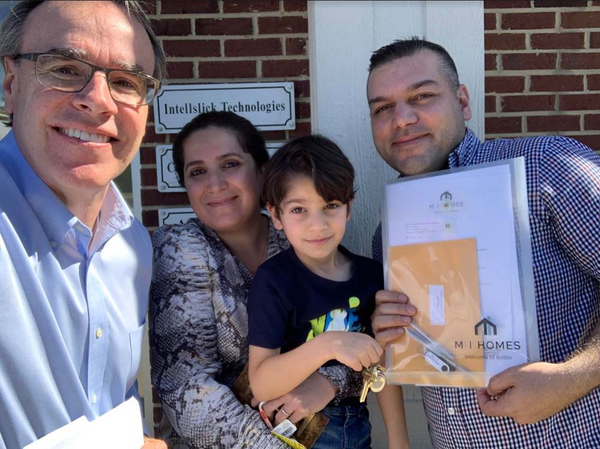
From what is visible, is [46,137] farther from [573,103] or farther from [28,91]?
[573,103]

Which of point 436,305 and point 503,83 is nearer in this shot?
point 436,305

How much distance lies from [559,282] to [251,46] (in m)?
1.99

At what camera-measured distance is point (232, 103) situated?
3098 mm

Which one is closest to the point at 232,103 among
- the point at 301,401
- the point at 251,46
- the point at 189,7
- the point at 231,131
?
the point at 251,46

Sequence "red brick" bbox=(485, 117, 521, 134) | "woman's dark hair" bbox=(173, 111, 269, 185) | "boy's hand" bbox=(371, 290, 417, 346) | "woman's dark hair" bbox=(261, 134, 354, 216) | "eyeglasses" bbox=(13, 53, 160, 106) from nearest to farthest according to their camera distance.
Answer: "eyeglasses" bbox=(13, 53, 160, 106) < "boy's hand" bbox=(371, 290, 417, 346) < "woman's dark hair" bbox=(261, 134, 354, 216) < "woman's dark hair" bbox=(173, 111, 269, 185) < "red brick" bbox=(485, 117, 521, 134)

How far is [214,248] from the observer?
2195 millimetres

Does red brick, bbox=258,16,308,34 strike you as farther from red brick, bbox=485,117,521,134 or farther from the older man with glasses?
the older man with glasses

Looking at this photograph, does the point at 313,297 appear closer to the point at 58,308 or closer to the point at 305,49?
the point at 58,308

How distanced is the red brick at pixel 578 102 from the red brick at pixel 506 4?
0.53m

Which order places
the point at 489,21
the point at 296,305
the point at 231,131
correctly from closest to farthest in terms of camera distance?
1. the point at 296,305
2. the point at 231,131
3. the point at 489,21

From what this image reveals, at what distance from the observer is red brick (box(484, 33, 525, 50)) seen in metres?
3.11

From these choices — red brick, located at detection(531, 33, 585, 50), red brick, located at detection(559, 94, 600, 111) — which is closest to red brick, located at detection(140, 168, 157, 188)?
red brick, located at detection(531, 33, 585, 50)

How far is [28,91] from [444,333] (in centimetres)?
144

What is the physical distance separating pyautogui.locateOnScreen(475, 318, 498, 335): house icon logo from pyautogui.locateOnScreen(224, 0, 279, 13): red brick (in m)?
2.05
